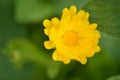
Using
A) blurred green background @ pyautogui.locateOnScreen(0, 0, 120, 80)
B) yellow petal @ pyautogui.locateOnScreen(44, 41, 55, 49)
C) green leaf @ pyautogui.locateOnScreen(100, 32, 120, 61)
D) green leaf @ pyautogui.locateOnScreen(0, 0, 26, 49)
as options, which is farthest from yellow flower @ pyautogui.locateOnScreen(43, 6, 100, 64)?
green leaf @ pyautogui.locateOnScreen(0, 0, 26, 49)

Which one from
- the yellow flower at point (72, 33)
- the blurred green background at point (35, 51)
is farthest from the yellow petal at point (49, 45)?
the blurred green background at point (35, 51)

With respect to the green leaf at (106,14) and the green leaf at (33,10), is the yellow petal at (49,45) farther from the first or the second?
the green leaf at (33,10)

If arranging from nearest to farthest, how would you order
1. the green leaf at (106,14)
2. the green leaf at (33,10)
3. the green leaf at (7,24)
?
1. the green leaf at (106,14)
2. the green leaf at (33,10)
3. the green leaf at (7,24)

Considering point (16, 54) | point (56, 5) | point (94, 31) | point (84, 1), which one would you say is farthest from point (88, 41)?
point (16, 54)

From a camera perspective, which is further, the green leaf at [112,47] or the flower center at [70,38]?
the green leaf at [112,47]

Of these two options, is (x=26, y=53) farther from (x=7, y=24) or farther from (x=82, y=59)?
(x=82, y=59)

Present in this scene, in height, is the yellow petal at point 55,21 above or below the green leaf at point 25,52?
above

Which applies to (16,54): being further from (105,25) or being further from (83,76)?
(105,25)
